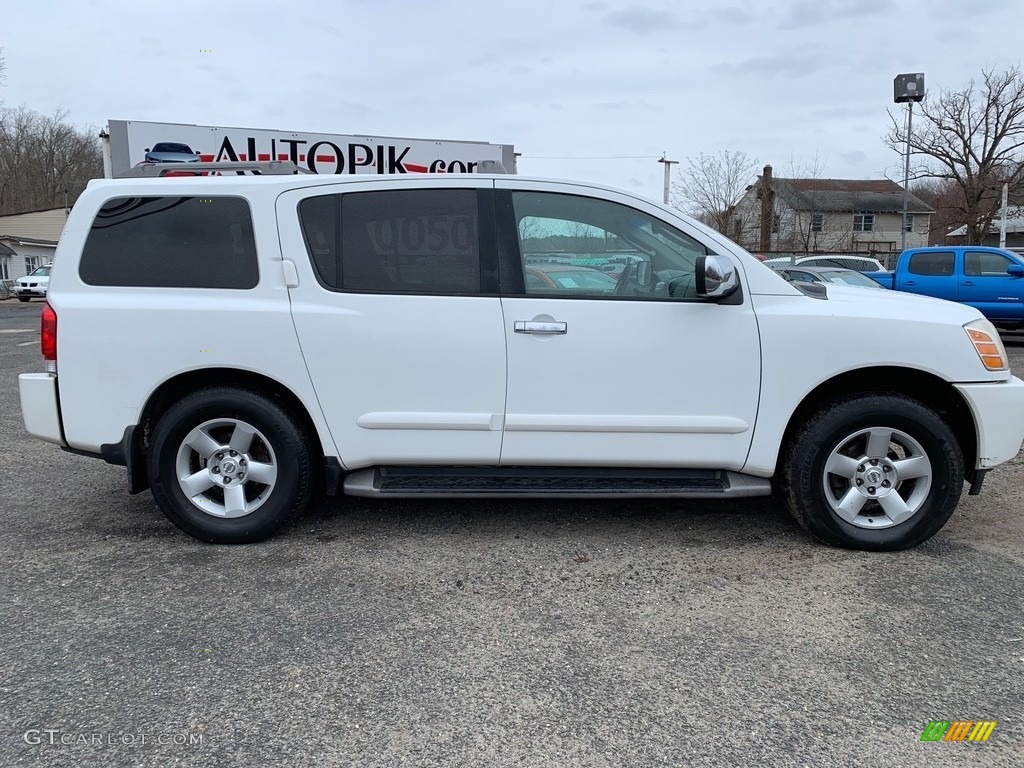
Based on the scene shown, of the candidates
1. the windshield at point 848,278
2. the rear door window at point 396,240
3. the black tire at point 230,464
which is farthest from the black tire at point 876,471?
the windshield at point 848,278

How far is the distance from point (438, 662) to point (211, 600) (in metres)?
1.14

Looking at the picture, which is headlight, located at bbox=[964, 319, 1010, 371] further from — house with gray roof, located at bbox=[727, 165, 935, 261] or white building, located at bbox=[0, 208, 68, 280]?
white building, located at bbox=[0, 208, 68, 280]

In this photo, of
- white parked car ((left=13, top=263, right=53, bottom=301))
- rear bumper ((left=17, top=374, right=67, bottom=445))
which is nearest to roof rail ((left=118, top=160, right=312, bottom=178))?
rear bumper ((left=17, top=374, right=67, bottom=445))

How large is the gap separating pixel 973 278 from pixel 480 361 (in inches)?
504

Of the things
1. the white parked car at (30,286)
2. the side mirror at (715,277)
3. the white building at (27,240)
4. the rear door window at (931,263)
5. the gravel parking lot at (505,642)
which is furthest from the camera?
the white building at (27,240)

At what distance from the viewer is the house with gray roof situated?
40.0 m

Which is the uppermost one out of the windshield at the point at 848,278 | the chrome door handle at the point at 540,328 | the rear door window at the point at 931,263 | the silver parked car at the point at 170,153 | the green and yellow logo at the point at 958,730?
the silver parked car at the point at 170,153

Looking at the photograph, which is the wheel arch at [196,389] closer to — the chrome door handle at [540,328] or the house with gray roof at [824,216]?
the chrome door handle at [540,328]

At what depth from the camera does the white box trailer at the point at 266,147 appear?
1008 cm

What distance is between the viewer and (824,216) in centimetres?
4856

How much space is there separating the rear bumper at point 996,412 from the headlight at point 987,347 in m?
0.10

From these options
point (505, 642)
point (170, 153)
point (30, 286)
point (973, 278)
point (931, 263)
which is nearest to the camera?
point (505, 642)

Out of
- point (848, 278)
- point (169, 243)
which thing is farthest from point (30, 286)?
point (169, 243)

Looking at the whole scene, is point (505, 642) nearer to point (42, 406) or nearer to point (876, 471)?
point (876, 471)
